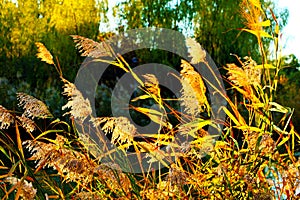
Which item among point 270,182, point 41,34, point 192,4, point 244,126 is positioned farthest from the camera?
point 192,4

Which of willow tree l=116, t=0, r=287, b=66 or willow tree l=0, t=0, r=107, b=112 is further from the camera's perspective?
willow tree l=116, t=0, r=287, b=66

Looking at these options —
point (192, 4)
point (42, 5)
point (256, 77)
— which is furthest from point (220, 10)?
point (256, 77)

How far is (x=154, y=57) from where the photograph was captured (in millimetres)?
9227

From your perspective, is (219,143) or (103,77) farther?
(103,77)

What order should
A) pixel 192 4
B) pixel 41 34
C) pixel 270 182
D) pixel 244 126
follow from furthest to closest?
pixel 192 4
pixel 41 34
pixel 244 126
pixel 270 182

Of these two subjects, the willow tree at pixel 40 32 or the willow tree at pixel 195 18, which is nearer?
the willow tree at pixel 40 32

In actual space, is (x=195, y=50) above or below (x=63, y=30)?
above

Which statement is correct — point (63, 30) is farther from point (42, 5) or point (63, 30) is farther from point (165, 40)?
point (165, 40)

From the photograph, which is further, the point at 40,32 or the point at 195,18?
the point at 195,18

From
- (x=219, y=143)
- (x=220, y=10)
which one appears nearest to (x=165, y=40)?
(x=220, y=10)

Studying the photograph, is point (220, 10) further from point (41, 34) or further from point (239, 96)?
point (41, 34)

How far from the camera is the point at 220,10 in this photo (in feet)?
31.0

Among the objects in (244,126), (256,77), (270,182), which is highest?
(256,77)

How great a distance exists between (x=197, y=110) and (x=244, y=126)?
18cm
